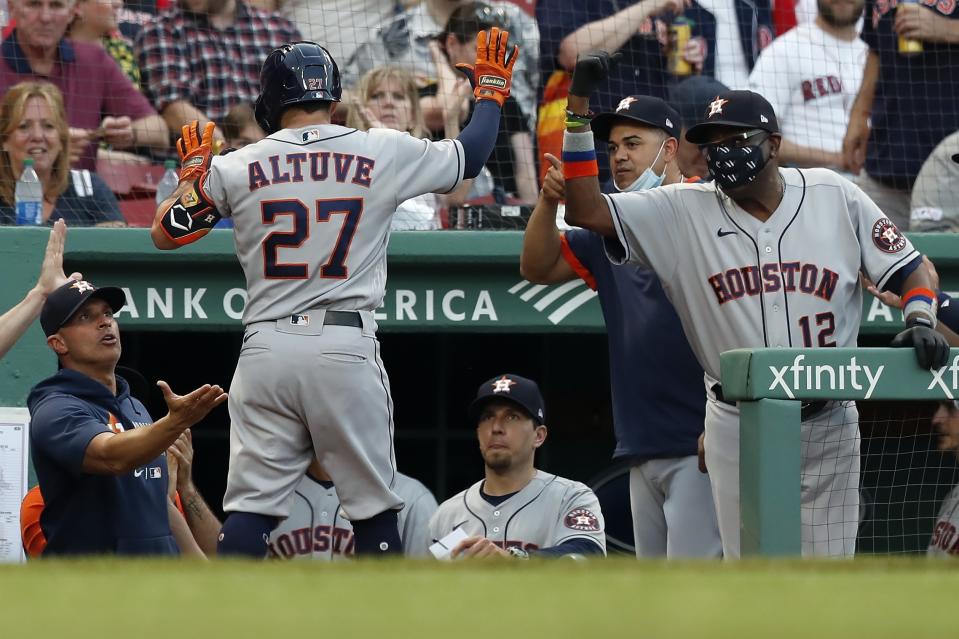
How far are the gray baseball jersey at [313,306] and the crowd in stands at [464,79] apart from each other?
7.39 feet

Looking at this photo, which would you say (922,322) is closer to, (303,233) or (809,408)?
(809,408)

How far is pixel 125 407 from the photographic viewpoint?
4820mm

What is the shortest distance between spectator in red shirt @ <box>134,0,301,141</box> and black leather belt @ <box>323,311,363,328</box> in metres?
2.97

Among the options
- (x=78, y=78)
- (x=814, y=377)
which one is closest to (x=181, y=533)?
(x=814, y=377)

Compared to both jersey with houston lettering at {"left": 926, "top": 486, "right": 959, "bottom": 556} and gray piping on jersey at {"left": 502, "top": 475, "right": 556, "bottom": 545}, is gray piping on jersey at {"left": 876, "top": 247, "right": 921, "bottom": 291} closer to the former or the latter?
jersey with houston lettering at {"left": 926, "top": 486, "right": 959, "bottom": 556}

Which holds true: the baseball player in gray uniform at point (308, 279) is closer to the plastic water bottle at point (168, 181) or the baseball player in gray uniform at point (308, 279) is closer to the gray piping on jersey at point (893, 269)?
the gray piping on jersey at point (893, 269)

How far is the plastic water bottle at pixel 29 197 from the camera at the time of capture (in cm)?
624

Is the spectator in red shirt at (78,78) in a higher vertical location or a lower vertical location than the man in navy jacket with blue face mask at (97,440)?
higher

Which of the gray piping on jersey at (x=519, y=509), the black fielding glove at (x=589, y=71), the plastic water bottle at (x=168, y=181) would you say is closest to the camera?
the black fielding glove at (x=589, y=71)

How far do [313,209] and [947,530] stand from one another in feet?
9.10

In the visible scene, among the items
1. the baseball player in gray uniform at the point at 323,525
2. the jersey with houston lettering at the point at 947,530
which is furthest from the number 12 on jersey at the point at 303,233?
the jersey with houston lettering at the point at 947,530

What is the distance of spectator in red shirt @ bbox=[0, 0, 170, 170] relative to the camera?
6.72m

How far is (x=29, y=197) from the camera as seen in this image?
6.27 metres

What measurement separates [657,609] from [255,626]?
0.61 meters
